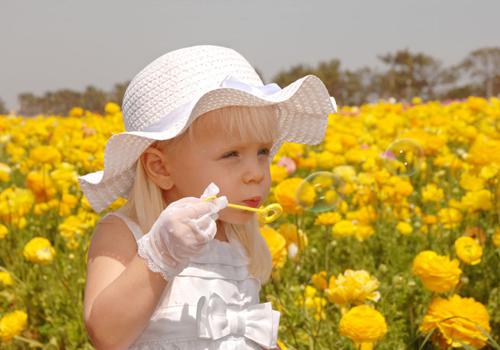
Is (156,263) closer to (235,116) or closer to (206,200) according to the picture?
(206,200)

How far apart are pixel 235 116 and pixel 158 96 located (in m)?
0.18

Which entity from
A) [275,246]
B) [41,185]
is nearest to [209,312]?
[275,246]

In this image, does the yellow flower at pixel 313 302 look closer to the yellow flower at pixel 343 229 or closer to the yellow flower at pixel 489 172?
the yellow flower at pixel 343 229

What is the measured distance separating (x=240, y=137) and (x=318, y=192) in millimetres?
498

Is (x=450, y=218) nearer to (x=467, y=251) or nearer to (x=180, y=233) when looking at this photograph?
(x=467, y=251)

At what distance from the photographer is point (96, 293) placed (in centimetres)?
146

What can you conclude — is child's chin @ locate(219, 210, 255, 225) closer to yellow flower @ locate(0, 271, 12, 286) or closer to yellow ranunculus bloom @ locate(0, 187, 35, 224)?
yellow flower @ locate(0, 271, 12, 286)

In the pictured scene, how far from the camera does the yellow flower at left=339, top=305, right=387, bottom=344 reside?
1.69 meters

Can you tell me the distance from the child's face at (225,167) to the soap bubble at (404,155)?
781mm

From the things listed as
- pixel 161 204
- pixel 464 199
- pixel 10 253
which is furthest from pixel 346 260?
pixel 161 204

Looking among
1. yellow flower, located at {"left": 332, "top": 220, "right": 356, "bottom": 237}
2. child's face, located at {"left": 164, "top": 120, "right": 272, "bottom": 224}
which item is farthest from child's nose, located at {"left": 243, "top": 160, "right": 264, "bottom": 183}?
yellow flower, located at {"left": 332, "top": 220, "right": 356, "bottom": 237}

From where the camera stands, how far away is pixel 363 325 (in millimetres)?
1686

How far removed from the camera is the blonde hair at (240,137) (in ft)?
4.89

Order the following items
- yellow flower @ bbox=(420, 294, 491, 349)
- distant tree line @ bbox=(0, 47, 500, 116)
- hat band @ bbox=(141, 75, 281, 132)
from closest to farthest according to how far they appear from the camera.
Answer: hat band @ bbox=(141, 75, 281, 132) < yellow flower @ bbox=(420, 294, 491, 349) < distant tree line @ bbox=(0, 47, 500, 116)
